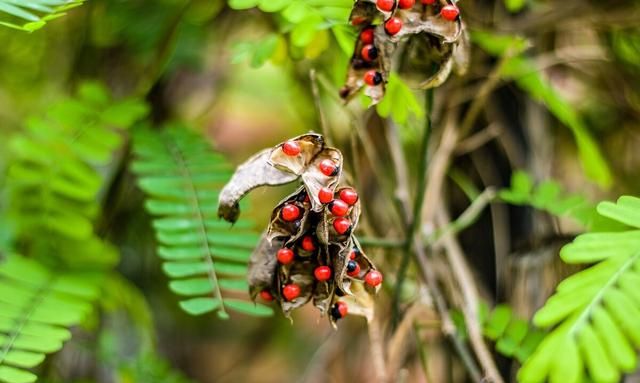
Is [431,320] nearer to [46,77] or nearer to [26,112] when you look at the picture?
[46,77]

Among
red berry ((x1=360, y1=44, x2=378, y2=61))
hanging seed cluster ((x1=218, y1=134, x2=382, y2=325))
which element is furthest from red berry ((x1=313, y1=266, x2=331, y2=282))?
red berry ((x1=360, y1=44, x2=378, y2=61))

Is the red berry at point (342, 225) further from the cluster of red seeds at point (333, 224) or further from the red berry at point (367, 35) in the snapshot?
the red berry at point (367, 35)

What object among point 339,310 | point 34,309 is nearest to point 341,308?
point 339,310

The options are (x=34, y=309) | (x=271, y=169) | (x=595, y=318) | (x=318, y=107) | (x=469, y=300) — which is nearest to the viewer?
(x=595, y=318)

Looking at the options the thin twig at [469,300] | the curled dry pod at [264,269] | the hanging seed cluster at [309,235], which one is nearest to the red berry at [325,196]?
the hanging seed cluster at [309,235]

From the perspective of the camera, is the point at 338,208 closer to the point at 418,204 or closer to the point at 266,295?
the point at 266,295

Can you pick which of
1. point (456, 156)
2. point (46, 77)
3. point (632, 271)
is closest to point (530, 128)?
point (456, 156)
